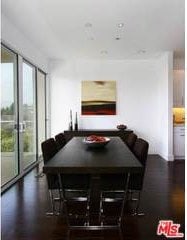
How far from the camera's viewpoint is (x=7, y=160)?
4668mm

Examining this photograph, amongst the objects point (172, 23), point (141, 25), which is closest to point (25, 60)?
point (141, 25)

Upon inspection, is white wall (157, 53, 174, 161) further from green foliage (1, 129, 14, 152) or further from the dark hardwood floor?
green foliage (1, 129, 14, 152)

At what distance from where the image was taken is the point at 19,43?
4.94 meters

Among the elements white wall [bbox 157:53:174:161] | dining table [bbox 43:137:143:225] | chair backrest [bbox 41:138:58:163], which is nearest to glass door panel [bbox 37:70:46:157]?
white wall [bbox 157:53:174:161]

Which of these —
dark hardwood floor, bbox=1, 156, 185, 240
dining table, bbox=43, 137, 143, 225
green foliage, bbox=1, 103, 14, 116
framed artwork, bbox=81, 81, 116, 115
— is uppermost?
framed artwork, bbox=81, 81, 116, 115

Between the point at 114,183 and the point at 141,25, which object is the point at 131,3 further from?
the point at 114,183

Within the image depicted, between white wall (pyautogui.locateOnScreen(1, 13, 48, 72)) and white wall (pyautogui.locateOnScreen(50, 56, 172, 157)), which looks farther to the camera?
white wall (pyautogui.locateOnScreen(50, 56, 172, 157))

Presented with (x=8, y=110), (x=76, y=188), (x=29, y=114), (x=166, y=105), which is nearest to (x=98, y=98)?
(x=166, y=105)

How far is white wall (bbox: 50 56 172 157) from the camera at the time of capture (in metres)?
7.65

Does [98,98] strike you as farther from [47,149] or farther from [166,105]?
[47,149]

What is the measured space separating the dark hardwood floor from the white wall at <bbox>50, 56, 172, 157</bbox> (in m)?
2.76

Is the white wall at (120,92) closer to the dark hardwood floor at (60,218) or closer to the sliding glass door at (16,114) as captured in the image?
the sliding glass door at (16,114)

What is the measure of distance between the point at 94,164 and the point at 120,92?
17.6ft

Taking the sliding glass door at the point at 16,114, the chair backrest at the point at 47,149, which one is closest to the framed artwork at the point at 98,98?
the sliding glass door at the point at 16,114
